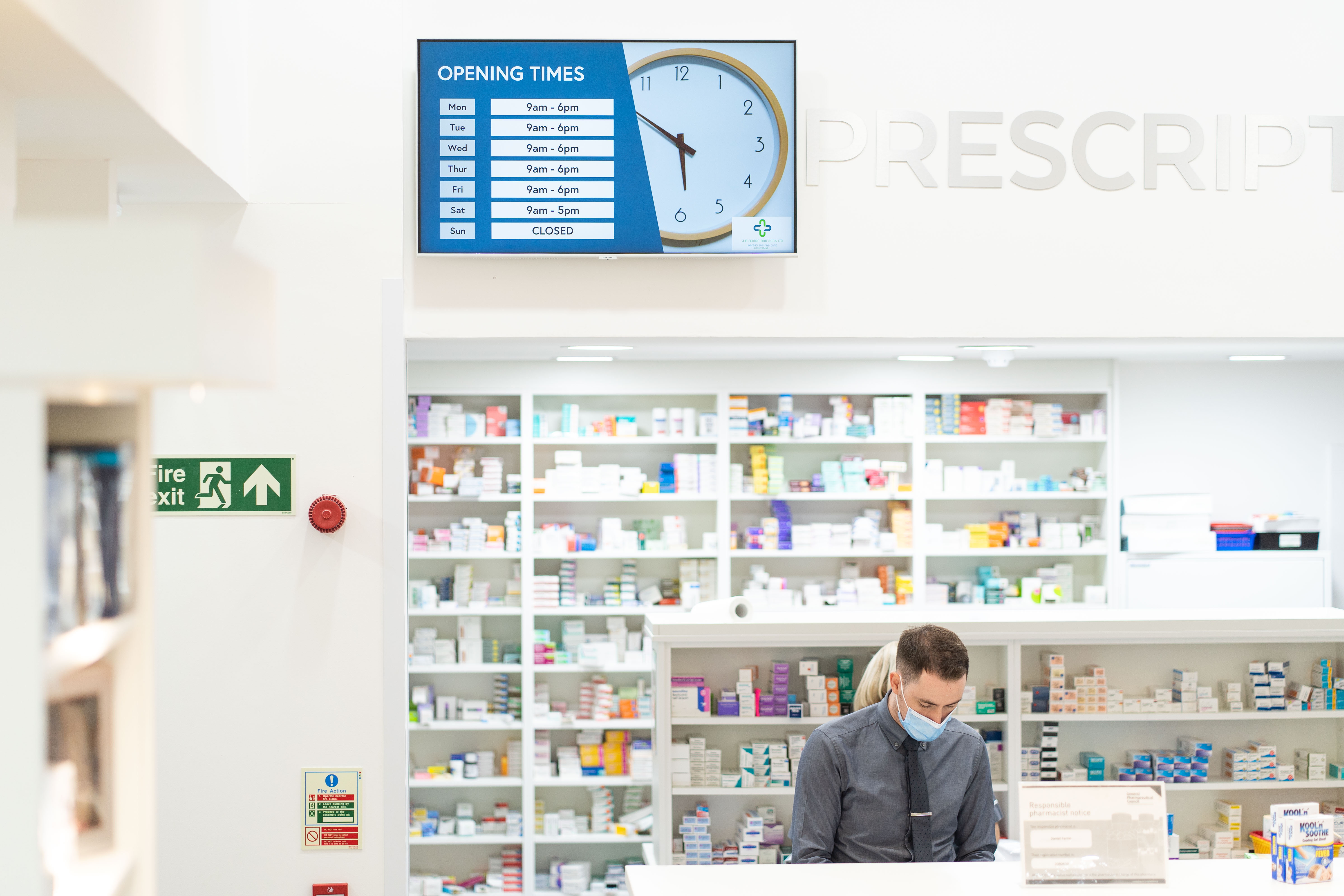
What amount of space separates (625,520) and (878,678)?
9.93 feet

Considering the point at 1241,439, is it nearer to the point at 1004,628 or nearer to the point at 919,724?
the point at 1004,628

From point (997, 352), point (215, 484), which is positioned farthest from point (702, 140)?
point (215, 484)

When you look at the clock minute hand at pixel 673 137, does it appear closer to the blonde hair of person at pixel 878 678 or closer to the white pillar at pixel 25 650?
the blonde hair of person at pixel 878 678

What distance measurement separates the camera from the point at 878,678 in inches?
123

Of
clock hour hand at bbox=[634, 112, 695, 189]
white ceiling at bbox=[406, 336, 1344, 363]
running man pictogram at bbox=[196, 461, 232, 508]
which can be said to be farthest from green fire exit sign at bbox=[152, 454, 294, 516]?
clock hour hand at bbox=[634, 112, 695, 189]

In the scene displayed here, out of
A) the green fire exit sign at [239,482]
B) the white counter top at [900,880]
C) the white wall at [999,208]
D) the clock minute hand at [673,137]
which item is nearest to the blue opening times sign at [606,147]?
the clock minute hand at [673,137]

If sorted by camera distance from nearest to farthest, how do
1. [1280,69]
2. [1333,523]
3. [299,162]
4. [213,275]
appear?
[213,275] < [299,162] < [1280,69] < [1333,523]

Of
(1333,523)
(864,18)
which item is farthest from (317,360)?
(1333,523)

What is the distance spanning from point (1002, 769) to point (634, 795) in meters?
2.37

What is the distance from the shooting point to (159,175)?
2898 millimetres

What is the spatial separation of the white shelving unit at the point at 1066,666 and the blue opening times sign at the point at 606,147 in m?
1.46

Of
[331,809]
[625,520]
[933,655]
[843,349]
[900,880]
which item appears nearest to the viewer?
[900,880]

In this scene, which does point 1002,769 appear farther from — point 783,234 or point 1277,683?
point 783,234

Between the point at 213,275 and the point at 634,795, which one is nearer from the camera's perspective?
the point at 213,275
